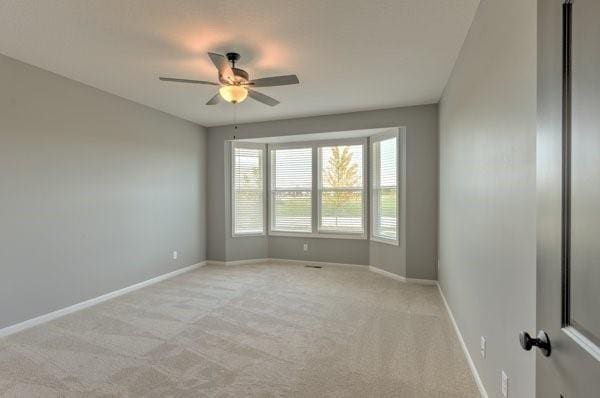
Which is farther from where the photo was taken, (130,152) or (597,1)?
(130,152)

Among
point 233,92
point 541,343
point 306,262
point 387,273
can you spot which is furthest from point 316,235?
point 541,343

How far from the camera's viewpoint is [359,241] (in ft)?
18.3

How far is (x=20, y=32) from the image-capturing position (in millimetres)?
2539

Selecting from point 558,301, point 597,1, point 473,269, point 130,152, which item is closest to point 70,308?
point 130,152

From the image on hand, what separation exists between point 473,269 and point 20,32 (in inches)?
161

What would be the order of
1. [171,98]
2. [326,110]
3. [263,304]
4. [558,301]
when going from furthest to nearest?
[326,110] < [171,98] < [263,304] < [558,301]

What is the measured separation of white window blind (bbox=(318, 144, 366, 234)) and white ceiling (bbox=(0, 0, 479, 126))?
5.86ft

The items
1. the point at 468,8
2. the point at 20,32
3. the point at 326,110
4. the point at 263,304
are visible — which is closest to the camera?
the point at 468,8

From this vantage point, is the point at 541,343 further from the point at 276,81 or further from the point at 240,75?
the point at 240,75

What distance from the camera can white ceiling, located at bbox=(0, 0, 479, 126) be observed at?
2223 mm

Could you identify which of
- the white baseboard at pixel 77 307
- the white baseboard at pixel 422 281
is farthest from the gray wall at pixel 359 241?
the white baseboard at pixel 77 307

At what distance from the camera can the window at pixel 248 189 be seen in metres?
5.95

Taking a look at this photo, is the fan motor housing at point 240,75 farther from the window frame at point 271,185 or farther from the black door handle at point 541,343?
the window frame at point 271,185

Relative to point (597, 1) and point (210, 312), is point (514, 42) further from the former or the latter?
point (210, 312)
